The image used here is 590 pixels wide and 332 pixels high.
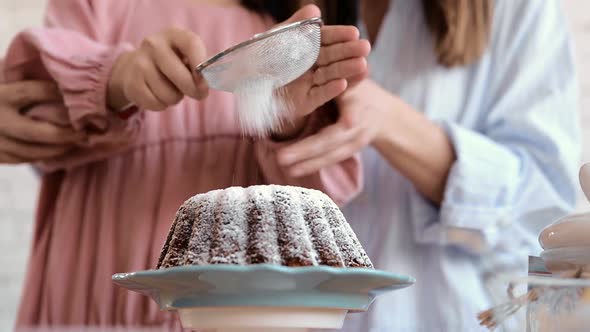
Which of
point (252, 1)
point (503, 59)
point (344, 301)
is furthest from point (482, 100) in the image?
point (344, 301)

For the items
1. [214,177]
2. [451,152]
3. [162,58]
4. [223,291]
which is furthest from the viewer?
[451,152]

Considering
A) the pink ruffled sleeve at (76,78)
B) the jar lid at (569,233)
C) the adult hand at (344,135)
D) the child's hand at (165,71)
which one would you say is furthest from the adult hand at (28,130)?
the jar lid at (569,233)

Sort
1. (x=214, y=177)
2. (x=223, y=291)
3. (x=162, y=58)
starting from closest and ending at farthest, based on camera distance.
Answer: (x=223, y=291) < (x=162, y=58) < (x=214, y=177)

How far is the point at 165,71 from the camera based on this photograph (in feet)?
2.02

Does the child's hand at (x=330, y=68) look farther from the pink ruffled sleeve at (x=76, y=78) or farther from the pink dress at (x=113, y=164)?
the pink ruffled sleeve at (x=76, y=78)

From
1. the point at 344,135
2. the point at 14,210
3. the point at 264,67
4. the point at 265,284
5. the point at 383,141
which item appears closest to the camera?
the point at 265,284

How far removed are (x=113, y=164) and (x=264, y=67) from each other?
33cm

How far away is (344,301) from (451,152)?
0.49 meters

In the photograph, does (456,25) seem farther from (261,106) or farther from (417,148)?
(261,106)

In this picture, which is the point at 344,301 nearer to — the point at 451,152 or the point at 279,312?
the point at 279,312

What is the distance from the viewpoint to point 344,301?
40 centimetres

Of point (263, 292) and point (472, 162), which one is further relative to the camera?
point (472, 162)

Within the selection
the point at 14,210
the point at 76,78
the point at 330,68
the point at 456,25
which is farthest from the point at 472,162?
the point at 14,210

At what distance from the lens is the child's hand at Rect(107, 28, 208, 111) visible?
608 mm
